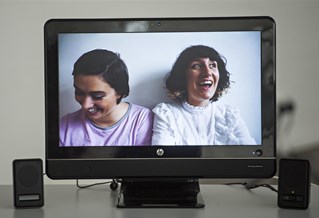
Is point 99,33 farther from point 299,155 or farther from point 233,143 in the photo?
point 299,155

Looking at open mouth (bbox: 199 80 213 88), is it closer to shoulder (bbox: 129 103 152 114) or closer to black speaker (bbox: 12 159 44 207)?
shoulder (bbox: 129 103 152 114)

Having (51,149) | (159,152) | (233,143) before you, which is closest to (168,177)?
(159,152)

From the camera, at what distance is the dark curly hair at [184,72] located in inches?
50.0

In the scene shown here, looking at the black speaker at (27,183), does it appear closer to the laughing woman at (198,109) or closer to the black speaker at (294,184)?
the laughing woman at (198,109)

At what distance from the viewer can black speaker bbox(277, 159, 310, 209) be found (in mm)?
1211

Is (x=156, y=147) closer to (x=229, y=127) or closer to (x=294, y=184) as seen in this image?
(x=229, y=127)

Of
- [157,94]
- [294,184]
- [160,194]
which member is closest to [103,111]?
[157,94]

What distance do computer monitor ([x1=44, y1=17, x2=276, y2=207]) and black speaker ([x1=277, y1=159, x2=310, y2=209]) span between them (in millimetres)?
103

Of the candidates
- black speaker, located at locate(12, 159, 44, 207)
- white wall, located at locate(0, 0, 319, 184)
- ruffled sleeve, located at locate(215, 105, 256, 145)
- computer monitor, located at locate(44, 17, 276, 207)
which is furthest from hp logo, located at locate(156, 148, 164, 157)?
white wall, located at locate(0, 0, 319, 184)

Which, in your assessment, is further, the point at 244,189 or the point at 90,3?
the point at 90,3

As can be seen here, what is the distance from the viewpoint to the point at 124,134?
50.4 inches

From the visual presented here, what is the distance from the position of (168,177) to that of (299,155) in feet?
2.22

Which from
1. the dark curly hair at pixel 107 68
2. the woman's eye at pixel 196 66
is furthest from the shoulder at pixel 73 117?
the woman's eye at pixel 196 66

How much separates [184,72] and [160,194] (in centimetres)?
32
